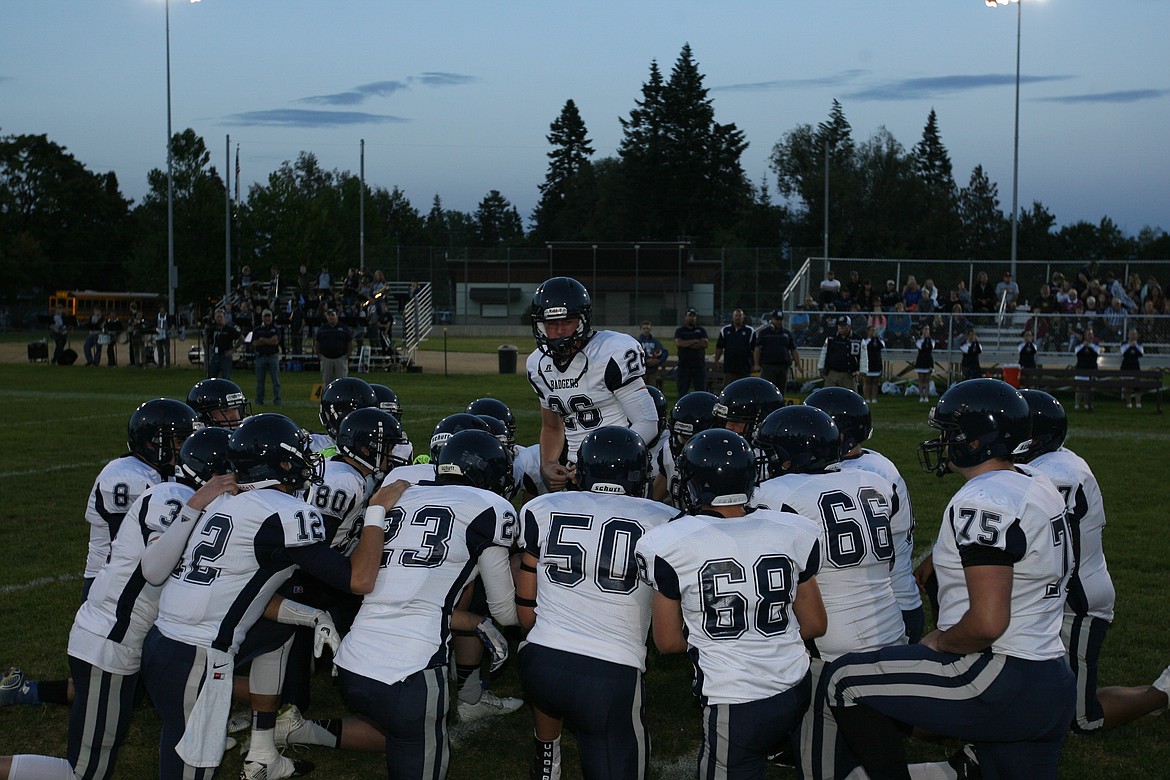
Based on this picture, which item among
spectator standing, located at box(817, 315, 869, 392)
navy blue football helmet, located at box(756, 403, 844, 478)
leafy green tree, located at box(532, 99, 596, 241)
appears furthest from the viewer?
leafy green tree, located at box(532, 99, 596, 241)

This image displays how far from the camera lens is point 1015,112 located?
29.5 meters

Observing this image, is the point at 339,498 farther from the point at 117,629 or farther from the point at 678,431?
the point at 678,431

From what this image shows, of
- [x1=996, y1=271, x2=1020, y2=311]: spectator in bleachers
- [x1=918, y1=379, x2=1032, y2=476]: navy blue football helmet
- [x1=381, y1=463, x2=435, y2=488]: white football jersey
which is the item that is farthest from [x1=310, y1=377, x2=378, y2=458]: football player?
[x1=996, y1=271, x2=1020, y2=311]: spectator in bleachers

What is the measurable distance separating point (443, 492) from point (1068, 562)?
2470 mm

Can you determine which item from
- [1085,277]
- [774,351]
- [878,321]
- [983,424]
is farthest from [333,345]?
[1085,277]

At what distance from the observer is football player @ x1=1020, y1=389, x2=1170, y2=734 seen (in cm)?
464

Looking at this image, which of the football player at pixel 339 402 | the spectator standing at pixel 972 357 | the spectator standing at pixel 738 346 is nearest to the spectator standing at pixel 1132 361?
the spectator standing at pixel 972 357

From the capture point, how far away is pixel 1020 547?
3.61m

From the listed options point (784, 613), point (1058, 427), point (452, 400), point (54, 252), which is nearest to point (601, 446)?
point (784, 613)

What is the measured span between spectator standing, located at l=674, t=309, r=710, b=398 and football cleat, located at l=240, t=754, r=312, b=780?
13869 mm

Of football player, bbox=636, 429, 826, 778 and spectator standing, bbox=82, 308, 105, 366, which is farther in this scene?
spectator standing, bbox=82, 308, 105, 366

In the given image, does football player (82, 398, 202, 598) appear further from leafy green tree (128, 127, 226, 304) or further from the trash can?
leafy green tree (128, 127, 226, 304)

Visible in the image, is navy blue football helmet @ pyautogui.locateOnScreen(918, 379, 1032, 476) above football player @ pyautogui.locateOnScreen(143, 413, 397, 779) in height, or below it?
above

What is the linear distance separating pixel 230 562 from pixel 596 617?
1.48 metres
